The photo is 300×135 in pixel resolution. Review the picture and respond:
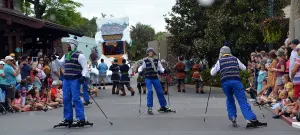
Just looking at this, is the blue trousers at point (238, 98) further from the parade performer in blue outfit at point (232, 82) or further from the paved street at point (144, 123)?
the paved street at point (144, 123)

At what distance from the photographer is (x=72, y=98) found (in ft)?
36.8

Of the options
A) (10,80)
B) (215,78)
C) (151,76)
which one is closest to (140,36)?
(215,78)

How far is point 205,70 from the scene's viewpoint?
1096 inches

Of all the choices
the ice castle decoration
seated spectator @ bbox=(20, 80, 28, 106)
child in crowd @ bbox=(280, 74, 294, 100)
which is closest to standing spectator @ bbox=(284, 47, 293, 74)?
child in crowd @ bbox=(280, 74, 294, 100)

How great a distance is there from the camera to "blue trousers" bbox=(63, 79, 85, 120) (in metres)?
11.1

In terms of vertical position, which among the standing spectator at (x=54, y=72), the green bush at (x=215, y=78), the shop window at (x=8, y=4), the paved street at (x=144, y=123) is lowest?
the paved street at (x=144, y=123)

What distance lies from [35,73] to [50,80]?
1.66m

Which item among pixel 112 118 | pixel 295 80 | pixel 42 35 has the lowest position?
pixel 112 118

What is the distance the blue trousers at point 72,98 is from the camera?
36.5 ft

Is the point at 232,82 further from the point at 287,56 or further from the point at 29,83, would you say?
the point at 29,83

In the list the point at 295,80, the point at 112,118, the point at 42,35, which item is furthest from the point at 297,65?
the point at 42,35

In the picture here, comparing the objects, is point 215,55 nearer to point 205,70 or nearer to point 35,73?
point 205,70

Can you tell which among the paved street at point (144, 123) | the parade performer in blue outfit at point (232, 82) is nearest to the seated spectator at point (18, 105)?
the paved street at point (144, 123)

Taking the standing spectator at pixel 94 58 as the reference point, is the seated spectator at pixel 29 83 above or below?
below
